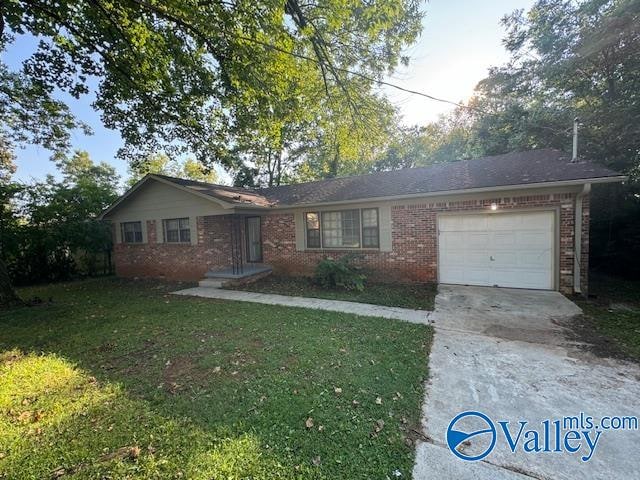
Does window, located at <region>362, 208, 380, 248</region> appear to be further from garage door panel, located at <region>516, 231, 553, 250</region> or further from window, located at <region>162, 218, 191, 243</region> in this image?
window, located at <region>162, 218, 191, 243</region>

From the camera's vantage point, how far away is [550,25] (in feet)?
33.3

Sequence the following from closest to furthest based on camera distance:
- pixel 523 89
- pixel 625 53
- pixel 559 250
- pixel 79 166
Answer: pixel 559 250 < pixel 625 53 < pixel 523 89 < pixel 79 166

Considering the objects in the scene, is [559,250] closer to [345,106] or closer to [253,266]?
[345,106]

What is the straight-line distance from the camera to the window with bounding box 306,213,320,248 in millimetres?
9969

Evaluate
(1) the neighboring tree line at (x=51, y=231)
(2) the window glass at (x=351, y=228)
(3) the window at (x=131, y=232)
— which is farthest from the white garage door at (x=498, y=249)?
(1) the neighboring tree line at (x=51, y=231)

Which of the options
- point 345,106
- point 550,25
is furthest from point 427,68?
point 550,25

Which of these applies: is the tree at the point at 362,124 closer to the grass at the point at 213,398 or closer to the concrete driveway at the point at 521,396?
the grass at the point at 213,398

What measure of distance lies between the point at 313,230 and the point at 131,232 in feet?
27.2

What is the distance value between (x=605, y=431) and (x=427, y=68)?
25.1 feet

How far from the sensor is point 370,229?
915cm

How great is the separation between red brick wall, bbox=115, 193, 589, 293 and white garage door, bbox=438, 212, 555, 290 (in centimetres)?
26

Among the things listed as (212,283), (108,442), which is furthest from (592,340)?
(212,283)

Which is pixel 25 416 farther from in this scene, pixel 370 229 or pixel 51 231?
pixel 51 231

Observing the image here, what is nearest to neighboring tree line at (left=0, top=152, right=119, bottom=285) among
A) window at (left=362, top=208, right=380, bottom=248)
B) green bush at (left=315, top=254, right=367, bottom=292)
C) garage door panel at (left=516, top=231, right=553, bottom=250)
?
green bush at (left=315, top=254, right=367, bottom=292)
